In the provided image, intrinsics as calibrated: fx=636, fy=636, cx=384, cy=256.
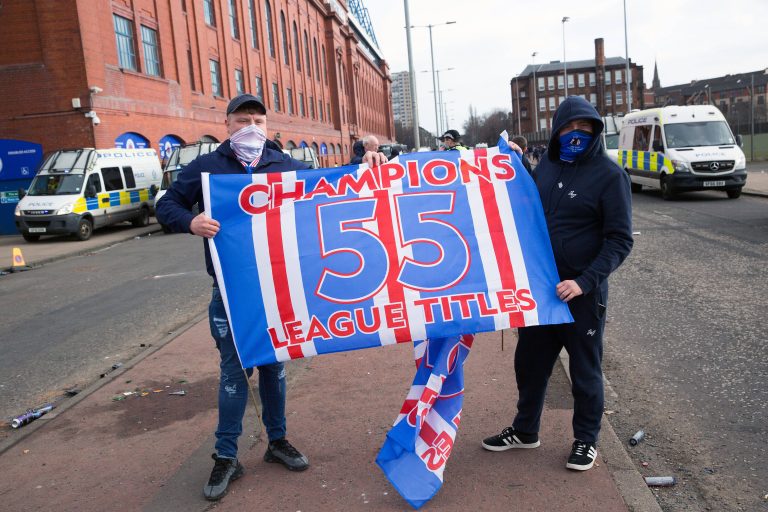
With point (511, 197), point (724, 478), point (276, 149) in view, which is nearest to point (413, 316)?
point (511, 197)

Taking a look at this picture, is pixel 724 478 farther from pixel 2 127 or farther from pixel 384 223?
pixel 2 127

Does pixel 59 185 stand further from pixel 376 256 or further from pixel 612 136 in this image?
pixel 612 136

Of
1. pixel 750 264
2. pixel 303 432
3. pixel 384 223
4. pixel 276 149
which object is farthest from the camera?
pixel 750 264

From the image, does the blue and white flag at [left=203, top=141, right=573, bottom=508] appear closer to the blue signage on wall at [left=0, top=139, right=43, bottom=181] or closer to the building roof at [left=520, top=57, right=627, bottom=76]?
the blue signage on wall at [left=0, top=139, right=43, bottom=181]

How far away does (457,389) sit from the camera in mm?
3414

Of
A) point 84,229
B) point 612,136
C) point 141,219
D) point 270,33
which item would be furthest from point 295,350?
point 270,33

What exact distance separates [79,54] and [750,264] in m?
22.0

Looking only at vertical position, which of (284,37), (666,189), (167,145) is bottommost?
(666,189)

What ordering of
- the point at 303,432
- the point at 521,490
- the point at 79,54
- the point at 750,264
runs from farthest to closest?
the point at 79,54 → the point at 750,264 → the point at 303,432 → the point at 521,490

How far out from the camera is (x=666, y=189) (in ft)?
60.8

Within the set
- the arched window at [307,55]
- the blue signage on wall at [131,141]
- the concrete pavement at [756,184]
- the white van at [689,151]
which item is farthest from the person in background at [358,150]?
the arched window at [307,55]

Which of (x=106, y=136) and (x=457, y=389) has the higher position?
(x=106, y=136)

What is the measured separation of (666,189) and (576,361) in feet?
55.5

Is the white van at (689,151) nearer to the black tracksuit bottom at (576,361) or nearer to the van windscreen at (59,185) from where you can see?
the black tracksuit bottom at (576,361)
